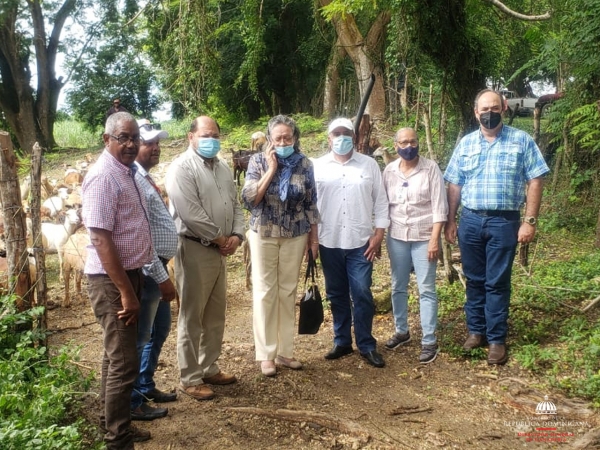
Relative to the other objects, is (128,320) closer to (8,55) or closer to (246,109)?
(246,109)

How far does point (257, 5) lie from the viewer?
48.4 feet

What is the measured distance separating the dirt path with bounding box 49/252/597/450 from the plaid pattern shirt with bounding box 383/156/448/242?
46.9 inches

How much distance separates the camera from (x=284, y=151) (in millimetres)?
4383

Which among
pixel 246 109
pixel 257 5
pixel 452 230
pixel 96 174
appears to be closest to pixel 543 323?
pixel 452 230

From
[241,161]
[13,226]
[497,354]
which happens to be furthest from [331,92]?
[13,226]

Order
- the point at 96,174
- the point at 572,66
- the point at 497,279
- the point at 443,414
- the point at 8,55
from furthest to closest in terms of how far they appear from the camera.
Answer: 1. the point at 8,55
2. the point at 572,66
3. the point at 497,279
4. the point at 443,414
5. the point at 96,174

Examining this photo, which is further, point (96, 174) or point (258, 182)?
point (258, 182)

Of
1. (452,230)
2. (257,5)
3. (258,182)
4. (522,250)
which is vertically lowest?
(522,250)

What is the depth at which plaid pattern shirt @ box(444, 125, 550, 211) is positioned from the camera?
180 inches

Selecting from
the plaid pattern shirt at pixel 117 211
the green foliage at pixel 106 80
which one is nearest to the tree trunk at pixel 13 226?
the plaid pattern shirt at pixel 117 211

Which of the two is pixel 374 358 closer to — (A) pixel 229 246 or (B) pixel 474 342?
(B) pixel 474 342

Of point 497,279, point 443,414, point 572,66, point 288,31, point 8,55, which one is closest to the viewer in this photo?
point 443,414

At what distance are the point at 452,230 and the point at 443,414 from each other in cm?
164

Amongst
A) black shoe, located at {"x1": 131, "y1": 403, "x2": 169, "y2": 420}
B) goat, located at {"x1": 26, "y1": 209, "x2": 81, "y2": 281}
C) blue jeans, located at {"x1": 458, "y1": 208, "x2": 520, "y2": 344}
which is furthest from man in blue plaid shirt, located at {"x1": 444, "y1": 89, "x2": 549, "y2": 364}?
goat, located at {"x1": 26, "y1": 209, "x2": 81, "y2": 281}
